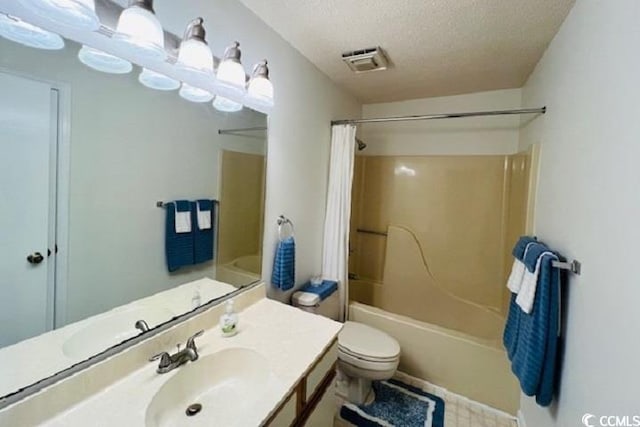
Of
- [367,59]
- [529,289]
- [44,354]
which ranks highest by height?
[367,59]

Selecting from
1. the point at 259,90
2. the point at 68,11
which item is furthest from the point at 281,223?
the point at 68,11

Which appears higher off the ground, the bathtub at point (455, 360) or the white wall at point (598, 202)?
the white wall at point (598, 202)

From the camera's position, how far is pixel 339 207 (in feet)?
7.11

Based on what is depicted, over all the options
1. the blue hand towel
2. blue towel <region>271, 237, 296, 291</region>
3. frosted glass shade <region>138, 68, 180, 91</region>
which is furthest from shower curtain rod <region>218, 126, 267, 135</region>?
blue towel <region>271, 237, 296, 291</region>

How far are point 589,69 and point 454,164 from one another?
4.72 ft

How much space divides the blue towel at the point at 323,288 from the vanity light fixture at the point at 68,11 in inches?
66.4

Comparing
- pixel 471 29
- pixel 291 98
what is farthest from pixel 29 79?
pixel 471 29

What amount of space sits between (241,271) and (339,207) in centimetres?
99

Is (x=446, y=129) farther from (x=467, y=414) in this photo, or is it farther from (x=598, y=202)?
(x=467, y=414)

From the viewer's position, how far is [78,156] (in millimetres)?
797

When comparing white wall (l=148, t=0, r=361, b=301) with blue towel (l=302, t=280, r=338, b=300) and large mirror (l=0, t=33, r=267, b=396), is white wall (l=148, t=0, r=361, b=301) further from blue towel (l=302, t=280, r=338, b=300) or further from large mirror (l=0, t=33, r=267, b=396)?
large mirror (l=0, t=33, r=267, b=396)

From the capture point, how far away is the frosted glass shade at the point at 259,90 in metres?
1.30

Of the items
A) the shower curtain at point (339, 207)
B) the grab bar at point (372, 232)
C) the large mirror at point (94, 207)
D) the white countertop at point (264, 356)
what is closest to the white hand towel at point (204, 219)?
the large mirror at point (94, 207)

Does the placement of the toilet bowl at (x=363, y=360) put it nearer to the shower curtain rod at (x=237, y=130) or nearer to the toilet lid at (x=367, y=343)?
the toilet lid at (x=367, y=343)
